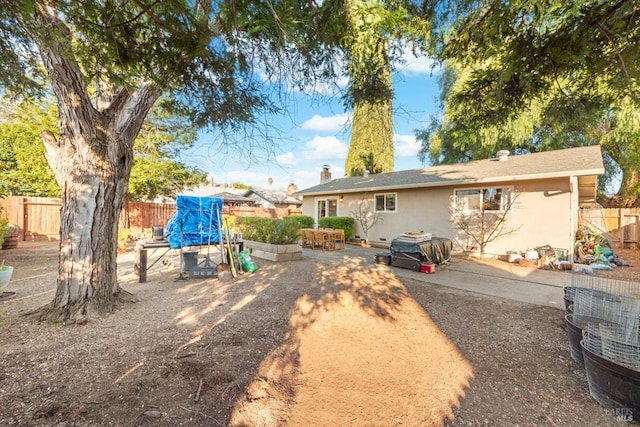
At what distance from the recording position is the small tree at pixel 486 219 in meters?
8.86

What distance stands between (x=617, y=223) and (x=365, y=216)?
10.5 m

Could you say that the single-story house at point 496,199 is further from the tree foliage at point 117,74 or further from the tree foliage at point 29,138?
the tree foliage at point 29,138

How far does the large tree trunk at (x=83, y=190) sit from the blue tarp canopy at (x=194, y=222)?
246cm

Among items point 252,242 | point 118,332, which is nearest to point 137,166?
point 252,242

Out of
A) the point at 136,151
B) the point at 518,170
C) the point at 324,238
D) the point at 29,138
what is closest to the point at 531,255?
the point at 518,170

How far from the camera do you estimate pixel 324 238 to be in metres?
11.1

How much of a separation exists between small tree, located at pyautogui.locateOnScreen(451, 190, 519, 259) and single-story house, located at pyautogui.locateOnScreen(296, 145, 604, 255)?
0.03 meters

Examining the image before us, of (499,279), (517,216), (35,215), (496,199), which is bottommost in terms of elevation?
(499,279)

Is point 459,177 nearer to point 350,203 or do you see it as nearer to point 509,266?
point 509,266

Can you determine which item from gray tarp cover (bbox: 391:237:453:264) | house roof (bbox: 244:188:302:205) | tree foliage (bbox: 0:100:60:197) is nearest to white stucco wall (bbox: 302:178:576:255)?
gray tarp cover (bbox: 391:237:453:264)

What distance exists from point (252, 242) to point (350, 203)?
613cm

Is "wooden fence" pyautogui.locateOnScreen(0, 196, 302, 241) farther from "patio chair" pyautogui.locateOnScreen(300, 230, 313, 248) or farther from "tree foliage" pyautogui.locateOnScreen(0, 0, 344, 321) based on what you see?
"tree foliage" pyautogui.locateOnScreen(0, 0, 344, 321)

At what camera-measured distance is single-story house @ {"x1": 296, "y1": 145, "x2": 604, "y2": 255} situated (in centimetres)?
791

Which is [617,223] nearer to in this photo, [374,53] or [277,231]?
[277,231]
